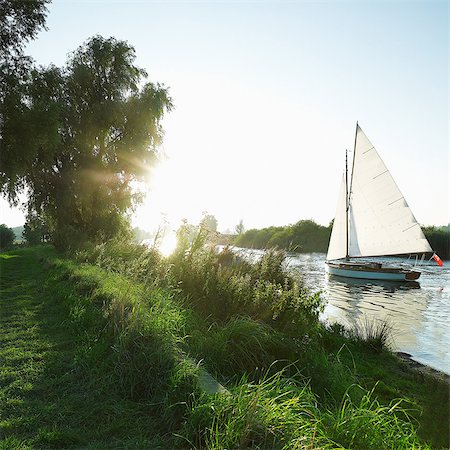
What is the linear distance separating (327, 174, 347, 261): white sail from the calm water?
4847 millimetres

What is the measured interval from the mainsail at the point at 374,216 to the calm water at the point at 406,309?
3.03 meters

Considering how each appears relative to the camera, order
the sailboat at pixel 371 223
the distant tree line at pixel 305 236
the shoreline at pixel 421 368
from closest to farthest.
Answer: the shoreline at pixel 421 368 → the sailboat at pixel 371 223 → the distant tree line at pixel 305 236

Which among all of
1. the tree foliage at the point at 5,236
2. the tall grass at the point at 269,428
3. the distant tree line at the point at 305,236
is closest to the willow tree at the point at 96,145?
the tall grass at the point at 269,428

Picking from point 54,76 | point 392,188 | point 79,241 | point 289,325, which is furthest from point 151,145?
point 289,325

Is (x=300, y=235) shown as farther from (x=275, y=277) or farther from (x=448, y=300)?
(x=275, y=277)

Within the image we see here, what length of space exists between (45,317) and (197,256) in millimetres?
3382

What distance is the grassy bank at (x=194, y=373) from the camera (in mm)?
3213

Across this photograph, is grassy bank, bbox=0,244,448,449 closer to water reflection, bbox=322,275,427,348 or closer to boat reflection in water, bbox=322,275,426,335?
water reflection, bbox=322,275,427,348

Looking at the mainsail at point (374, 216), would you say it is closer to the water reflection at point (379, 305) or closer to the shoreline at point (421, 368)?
the water reflection at point (379, 305)

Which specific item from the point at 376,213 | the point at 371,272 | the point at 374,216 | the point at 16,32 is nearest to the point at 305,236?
the point at 374,216

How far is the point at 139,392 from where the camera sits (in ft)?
13.9

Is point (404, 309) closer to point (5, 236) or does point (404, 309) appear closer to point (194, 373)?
point (194, 373)

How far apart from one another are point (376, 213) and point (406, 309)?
496 inches

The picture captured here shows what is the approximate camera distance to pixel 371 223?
94.2ft
